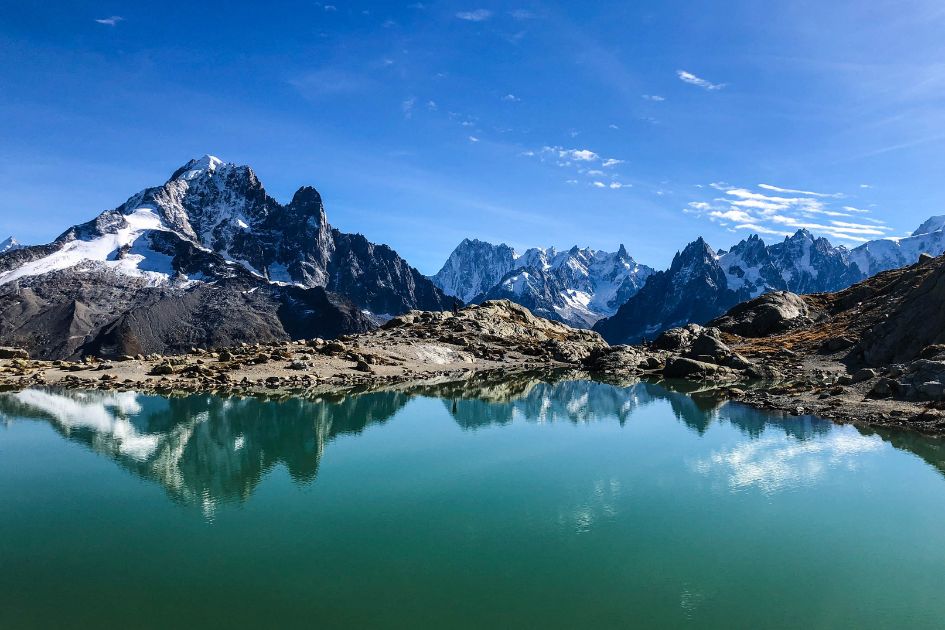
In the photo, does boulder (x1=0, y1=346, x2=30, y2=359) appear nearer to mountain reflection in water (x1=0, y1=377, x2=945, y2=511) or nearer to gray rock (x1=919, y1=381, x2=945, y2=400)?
mountain reflection in water (x1=0, y1=377, x2=945, y2=511)

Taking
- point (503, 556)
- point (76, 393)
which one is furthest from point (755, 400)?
point (76, 393)

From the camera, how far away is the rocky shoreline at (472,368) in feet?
174

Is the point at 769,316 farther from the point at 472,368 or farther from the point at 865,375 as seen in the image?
the point at 865,375

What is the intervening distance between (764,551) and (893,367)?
4171cm

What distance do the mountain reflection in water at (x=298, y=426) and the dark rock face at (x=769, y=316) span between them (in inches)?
2541

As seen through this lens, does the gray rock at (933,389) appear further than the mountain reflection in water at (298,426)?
Yes

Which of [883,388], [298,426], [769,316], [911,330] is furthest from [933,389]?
[769,316]

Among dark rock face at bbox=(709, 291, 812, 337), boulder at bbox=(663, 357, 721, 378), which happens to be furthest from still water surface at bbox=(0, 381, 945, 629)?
dark rock face at bbox=(709, 291, 812, 337)

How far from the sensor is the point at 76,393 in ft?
187

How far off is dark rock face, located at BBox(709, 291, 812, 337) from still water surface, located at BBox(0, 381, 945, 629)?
84546mm

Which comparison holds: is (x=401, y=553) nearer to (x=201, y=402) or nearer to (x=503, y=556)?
(x=503, y=556)

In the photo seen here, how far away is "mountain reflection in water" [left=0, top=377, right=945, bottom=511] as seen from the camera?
1310 inches

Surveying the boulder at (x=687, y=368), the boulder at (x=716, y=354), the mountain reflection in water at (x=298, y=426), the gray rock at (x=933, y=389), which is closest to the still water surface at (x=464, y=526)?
the mountain reflection in water at (x=298, y=426)

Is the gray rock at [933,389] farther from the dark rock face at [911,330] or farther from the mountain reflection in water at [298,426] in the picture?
the dark rock face at [911,330]
